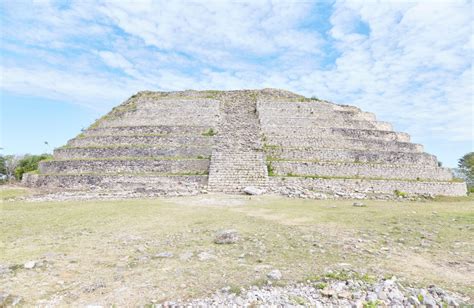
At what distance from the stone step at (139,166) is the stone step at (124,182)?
1001 mm

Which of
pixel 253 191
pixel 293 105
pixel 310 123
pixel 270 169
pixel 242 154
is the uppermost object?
pixel 293 105

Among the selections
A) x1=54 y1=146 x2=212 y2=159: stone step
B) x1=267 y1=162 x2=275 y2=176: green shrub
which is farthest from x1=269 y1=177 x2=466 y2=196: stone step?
x1=54 y1=146 x2=212 y2=159: stone step

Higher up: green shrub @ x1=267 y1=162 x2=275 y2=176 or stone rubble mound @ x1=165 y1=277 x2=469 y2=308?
green shrub @ x1=267 y1=162 x2=275 y2=176

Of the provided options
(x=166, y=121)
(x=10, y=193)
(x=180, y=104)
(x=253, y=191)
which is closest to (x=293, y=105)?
(x=180, y=104)

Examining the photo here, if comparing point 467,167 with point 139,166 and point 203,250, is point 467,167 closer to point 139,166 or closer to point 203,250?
point 139,166

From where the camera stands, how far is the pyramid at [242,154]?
1841 cm

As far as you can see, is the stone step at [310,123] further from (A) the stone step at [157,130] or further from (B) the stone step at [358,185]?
(B) the stone step at [358,185]

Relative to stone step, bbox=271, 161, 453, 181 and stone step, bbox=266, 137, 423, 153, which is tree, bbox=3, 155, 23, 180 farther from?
stone step, bbox=271, 161, 453, 181

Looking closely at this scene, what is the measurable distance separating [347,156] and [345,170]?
1.78m

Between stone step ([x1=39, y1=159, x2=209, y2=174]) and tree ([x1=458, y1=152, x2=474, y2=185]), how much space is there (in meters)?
28.9

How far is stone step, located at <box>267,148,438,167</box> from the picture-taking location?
20.8 m

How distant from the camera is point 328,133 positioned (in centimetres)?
2377

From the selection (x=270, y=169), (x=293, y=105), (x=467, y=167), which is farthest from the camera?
(x=467, y=167)

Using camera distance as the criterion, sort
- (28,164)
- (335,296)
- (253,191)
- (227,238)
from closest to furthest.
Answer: (335,296) → (227,238) → (253,191) → (28,164)
